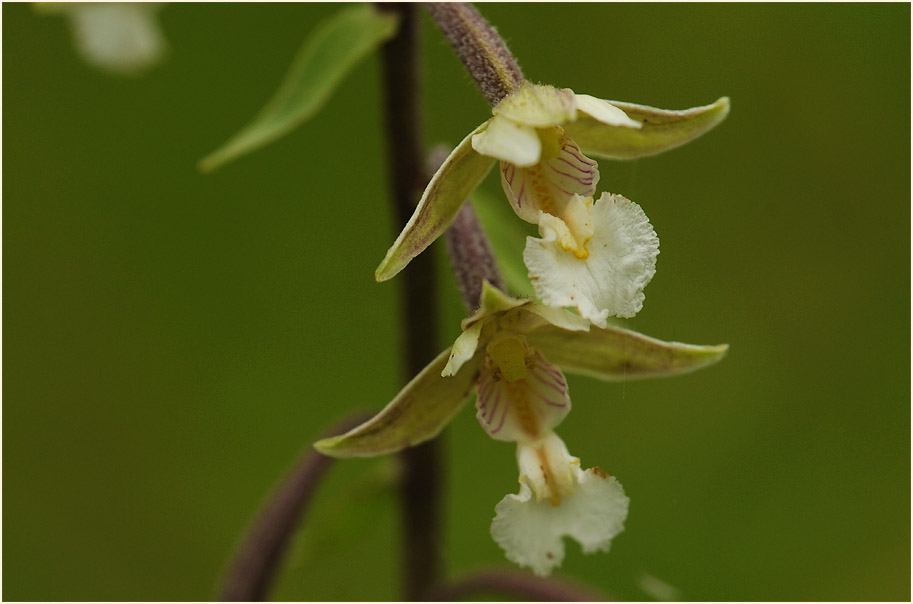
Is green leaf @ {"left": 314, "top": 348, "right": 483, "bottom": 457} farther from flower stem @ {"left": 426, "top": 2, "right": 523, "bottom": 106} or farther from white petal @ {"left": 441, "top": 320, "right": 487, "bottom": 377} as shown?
flower stem @ {"left": 426, "top": 2, "right": 523, "bottom": 106}

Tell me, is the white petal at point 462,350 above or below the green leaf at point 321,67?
below

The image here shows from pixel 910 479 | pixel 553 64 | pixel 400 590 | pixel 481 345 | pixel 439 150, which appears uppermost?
pixel 553 64

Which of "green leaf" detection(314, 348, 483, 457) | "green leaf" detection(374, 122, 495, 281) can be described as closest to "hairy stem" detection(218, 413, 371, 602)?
"green leaf" detection(314, 348, 483, 457)

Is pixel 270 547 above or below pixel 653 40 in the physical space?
below

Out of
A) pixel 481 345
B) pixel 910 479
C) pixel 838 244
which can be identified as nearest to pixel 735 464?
pixel 910 479

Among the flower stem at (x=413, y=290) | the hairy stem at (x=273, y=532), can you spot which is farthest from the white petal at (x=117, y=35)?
the hairy stem at (x=273, y=532)

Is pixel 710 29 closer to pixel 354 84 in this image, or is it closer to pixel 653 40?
pixel 653 40

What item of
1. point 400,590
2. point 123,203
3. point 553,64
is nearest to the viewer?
point 400,590

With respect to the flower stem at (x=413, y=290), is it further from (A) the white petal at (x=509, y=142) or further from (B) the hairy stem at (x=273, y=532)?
(A) the white petal at (x=509, y=142)
